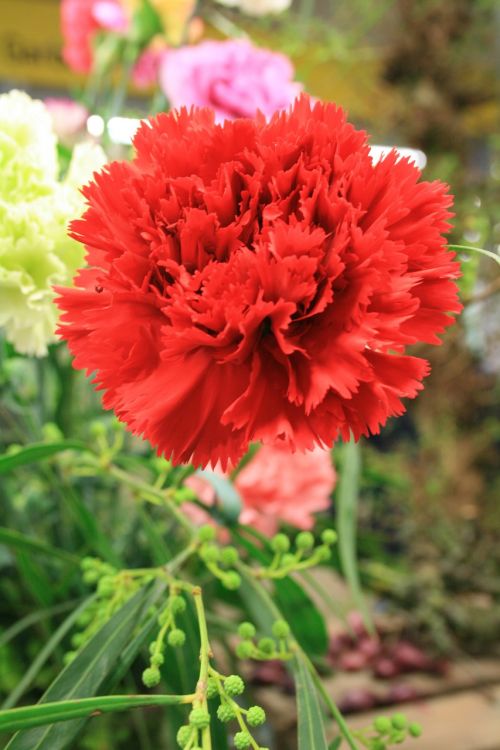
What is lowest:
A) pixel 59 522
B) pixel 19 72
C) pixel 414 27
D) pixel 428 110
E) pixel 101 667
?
pixel 101 667

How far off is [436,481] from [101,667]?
0.64m

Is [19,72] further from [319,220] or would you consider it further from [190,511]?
[319,220]

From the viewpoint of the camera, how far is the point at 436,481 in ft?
2.72

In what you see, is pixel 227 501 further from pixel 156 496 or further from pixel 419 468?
pixel 419 468

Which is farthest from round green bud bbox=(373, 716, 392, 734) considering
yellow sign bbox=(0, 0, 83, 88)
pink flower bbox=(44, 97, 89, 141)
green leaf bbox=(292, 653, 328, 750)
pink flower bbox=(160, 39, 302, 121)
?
yellow sign bbox=(0, 0, 83, 88)

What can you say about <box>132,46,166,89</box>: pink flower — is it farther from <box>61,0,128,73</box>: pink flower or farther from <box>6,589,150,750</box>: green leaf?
<box>6,589,150,750</box>: green leaf

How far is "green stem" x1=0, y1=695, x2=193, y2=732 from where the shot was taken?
0.18 m

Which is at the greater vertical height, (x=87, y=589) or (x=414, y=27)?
(x=414, y=27)

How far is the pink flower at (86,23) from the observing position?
536 millimetres

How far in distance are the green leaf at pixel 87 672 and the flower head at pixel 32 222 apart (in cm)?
9

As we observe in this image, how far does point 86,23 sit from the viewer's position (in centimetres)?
57

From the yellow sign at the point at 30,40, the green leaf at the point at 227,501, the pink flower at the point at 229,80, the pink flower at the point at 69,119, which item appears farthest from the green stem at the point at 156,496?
the yellow sign at the point at 30,40

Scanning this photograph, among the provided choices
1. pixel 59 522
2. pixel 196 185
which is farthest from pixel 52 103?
pixel 196 185

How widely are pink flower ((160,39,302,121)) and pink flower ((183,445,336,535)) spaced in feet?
0.57
